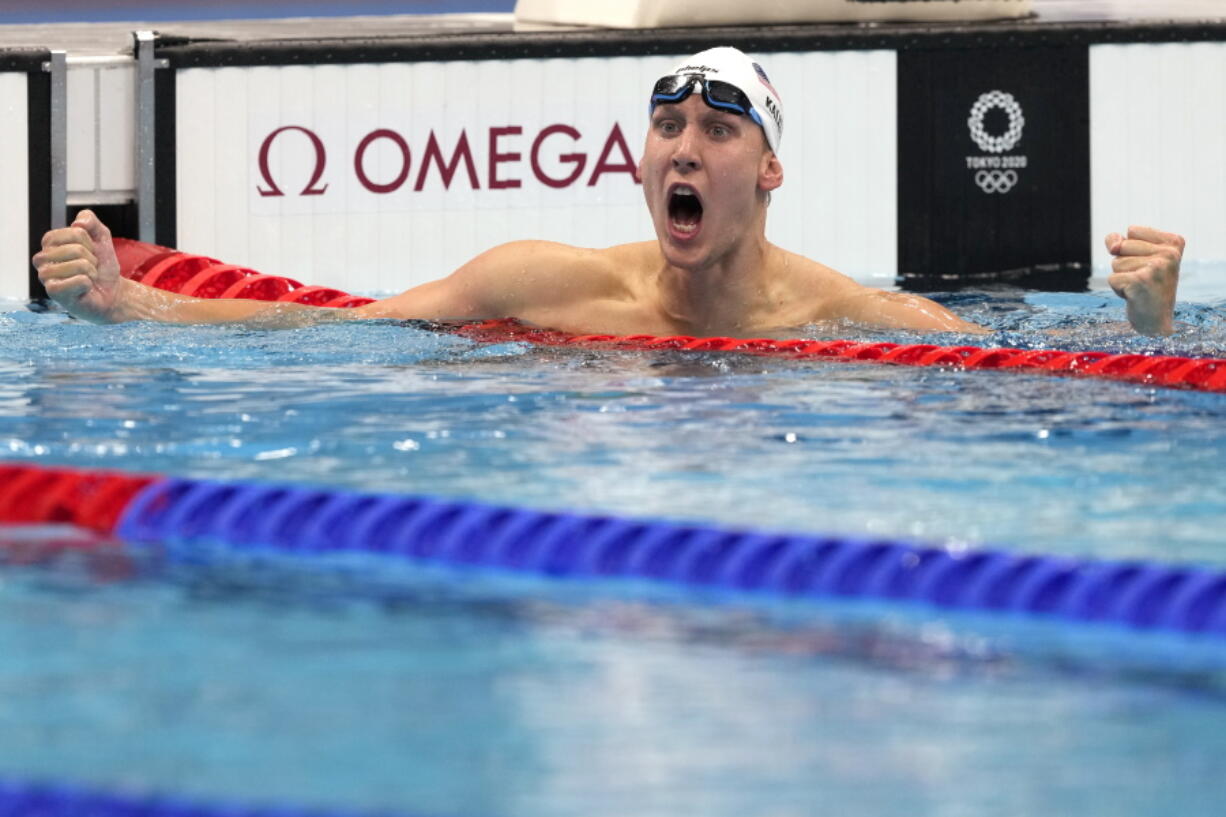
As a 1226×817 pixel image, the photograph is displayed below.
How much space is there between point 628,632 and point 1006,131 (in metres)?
4.45

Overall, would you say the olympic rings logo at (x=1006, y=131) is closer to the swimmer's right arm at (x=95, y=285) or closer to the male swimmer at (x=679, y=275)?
the male swimmer at (x=679, y=275)

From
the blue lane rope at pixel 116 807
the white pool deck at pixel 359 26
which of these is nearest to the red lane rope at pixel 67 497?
the blue lane rope at pixel 116 807

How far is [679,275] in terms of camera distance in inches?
171

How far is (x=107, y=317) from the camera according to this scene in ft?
13.1

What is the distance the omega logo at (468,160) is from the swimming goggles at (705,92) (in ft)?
6.80

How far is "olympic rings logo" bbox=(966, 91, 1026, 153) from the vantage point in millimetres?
6262

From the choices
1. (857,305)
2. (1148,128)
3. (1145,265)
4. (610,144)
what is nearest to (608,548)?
(1145,265)

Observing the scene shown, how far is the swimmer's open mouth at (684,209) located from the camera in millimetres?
4070

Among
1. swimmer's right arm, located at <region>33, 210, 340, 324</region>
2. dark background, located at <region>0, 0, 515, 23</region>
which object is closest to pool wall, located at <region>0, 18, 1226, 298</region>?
swimmer's right arm, located at <region>33, 210, 340, 324</region>

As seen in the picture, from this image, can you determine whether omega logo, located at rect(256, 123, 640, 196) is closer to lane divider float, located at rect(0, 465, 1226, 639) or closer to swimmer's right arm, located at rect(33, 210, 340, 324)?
swimmer's right arm, located at rect(33, 210, 340, 324)

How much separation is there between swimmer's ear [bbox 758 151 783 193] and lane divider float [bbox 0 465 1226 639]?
1.72 meters

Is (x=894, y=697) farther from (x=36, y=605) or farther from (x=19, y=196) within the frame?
(x=19, y=196)

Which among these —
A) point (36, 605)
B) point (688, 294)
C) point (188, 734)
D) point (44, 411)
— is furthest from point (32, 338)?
point (188, 734)

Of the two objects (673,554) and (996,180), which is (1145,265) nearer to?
(673,554)
